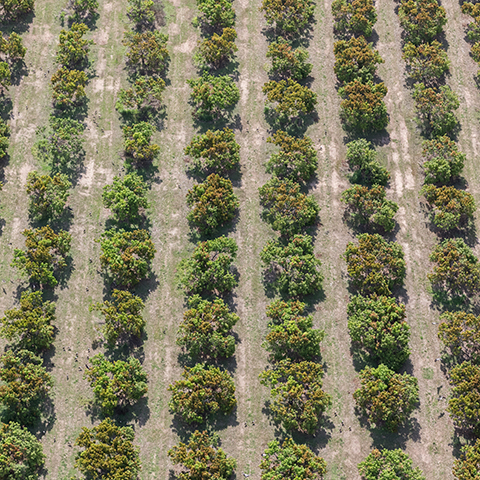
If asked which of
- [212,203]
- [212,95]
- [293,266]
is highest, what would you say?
[212,95]

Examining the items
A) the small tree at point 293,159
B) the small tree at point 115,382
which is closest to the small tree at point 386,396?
the small tree at point 115,382

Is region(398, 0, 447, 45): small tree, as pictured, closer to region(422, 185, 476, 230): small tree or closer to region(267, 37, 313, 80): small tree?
region(267, 37, 313, 80): small tree

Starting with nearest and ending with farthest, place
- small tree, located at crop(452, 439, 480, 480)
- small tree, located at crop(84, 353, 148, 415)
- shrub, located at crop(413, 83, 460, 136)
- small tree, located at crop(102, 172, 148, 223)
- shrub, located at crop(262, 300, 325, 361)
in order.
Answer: small tree, located at crop(452, 439, 480, 480) → small tree, located at crop(84, 353, 148, 415) → shrub, located at crop(262, 300, 325, 361) → small tree, located at crop(102, 172, 148, 223) → shrub, located at crop(413, 83, 460, 136)

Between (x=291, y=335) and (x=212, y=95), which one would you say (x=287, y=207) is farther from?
(x=212, y=95)

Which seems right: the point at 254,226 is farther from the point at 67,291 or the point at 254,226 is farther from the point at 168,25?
the point at 168,25

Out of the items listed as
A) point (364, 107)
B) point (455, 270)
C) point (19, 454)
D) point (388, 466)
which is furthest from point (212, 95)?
point (388, 466)

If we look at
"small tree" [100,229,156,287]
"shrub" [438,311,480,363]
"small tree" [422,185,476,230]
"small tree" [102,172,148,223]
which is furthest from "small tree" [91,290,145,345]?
"small tree" [422,185,476,230]
